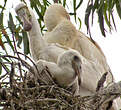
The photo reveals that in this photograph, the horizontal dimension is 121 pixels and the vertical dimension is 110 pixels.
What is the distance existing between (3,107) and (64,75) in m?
0.71

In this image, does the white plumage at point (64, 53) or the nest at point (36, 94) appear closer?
the nest at point (36, 94)

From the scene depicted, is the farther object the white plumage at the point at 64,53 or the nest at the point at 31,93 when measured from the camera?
A: the white plumage at the point at 64,53

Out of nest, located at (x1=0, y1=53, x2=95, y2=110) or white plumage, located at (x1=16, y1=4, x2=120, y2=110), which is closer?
nest, located at (x1=0, y1=53, x2=95, y2=110)

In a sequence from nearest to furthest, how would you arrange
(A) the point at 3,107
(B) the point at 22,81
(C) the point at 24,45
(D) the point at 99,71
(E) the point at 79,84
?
(A) the point at 3,107
(B) the point at 22,81
(E) the point at 79,84
(D) the point at 99,71
(C) the point at 24,45

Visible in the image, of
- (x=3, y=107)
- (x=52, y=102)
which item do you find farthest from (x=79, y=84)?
(x=3, y=107)

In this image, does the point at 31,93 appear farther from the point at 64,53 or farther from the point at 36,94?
the point at 64,53

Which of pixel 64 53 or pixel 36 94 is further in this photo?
pixel 64 53

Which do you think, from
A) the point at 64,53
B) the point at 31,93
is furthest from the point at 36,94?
the point at 64,53

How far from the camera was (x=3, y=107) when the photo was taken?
3.53 m

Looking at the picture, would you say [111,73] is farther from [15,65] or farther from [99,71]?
[15,65]

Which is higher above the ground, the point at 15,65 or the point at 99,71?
the point at 15,65

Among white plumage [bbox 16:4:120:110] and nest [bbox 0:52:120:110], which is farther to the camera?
white plumage [bbox 16:4:120:110]

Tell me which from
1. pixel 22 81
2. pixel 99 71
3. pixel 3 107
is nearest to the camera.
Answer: pixel 3 107

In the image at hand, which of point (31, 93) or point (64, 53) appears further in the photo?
point (64, 53)
